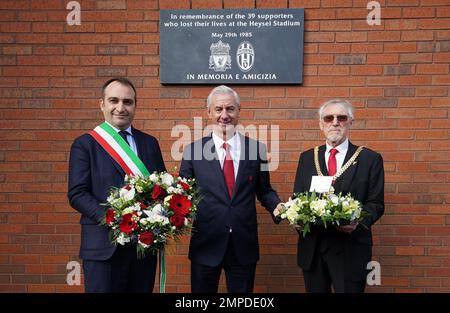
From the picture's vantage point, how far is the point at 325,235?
287 cm

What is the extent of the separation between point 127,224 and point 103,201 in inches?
14.1

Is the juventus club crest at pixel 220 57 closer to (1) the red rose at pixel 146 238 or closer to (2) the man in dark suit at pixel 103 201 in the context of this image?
(2) the man in dark suit at pixel 103 201

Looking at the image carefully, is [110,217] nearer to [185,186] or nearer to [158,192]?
[158,192]

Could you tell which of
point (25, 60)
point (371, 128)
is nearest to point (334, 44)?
point (371, 128)

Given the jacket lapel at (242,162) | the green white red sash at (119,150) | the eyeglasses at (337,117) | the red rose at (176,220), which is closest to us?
the red rose at (176,220)

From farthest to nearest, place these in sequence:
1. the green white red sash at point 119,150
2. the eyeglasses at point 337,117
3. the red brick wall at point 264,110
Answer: the red brick wall at point 264,110
the eyeglasses at point 337,117
the green white red sash at point 119,150

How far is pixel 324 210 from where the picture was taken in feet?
8.44

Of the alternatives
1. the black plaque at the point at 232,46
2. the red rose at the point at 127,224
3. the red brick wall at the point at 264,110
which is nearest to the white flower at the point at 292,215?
the red rose at the point at 127,224

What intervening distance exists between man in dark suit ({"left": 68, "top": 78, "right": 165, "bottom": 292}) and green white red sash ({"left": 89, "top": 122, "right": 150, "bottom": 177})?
2cm

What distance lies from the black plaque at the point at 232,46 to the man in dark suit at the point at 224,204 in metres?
0.95

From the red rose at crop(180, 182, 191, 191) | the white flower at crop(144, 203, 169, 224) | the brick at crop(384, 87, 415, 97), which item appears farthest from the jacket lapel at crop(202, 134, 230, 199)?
the brick at crop(384, 87, 415, 97)

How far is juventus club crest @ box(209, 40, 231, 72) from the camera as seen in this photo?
3.92 m

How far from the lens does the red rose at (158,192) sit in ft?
8.36

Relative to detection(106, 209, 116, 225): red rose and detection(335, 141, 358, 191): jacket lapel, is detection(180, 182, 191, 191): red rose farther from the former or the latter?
detection(335, 141, 358, 191): jacket lapel
